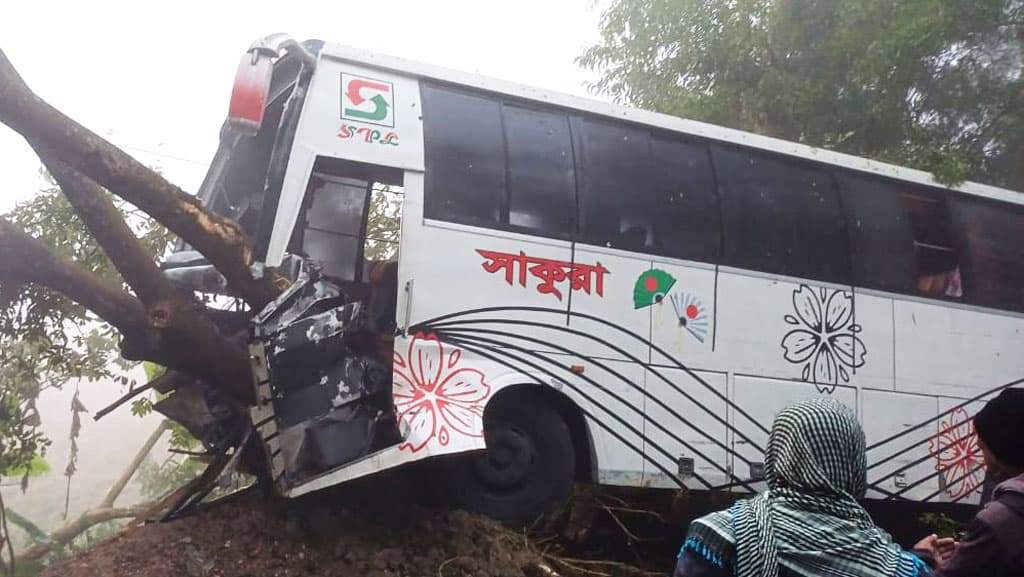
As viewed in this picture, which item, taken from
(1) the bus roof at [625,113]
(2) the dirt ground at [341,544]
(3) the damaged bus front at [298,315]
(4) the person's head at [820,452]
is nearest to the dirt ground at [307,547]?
(2) the dirt ground at [341,544]

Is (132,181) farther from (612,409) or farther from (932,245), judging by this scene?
(932,245)

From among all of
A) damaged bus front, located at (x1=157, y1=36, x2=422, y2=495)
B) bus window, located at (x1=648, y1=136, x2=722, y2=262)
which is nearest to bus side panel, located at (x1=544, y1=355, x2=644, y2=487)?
bus window, located at (x1=648, y1=136, x2=722, y2=262)

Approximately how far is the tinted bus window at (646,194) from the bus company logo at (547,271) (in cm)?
21

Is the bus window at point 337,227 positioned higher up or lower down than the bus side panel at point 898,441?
higher up

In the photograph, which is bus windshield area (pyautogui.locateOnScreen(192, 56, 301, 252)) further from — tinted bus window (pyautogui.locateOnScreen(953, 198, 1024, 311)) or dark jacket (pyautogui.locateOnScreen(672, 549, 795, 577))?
tinted bus window (pyautogui.locateOnScreen(953, 198, 1024, 311))

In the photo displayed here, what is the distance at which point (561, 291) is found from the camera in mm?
5395

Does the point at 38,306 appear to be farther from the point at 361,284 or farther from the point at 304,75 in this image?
the point at 304,75

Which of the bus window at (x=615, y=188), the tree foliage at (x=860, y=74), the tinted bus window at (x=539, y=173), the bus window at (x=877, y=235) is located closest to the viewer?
the tinted bus window at (x=539, y=173)

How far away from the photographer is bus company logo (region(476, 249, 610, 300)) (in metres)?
5.17

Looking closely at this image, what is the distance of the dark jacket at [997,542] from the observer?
7.97ft

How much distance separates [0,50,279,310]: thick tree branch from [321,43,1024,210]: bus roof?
117cm

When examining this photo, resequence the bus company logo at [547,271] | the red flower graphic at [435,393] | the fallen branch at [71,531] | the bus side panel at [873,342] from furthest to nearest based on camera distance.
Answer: the fallen branch at [71,531] → the bus side panel at [873,342] → the bus company logo at [547,271] → the red flower graphic at [435,393]

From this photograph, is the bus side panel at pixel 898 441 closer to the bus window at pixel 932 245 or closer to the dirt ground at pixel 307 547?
the bus window at pixel 932 245

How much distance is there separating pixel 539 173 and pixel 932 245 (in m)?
3.70
